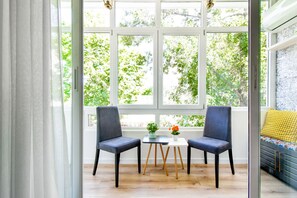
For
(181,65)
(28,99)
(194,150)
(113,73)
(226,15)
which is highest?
(226,15)

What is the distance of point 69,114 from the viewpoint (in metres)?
1.41

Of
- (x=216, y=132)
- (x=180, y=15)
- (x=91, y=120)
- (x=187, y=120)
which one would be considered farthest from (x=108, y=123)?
(x=180, y=15)

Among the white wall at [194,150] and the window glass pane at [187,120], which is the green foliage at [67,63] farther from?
the window glass pane at [187,120]

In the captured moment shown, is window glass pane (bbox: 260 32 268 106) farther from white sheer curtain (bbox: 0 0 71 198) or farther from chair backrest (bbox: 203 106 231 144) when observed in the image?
white sheer curtain (bbox: 0 0 71 198)

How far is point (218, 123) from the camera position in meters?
2.69

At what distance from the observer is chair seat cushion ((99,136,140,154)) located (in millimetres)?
2330

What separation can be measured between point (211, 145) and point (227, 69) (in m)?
1.43

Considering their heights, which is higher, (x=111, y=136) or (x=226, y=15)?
(x=226, y=15)

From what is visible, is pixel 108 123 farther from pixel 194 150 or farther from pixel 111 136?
pixel 194 150

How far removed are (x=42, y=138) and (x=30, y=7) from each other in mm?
699

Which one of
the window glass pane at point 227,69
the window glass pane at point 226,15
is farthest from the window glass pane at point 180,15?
the window glass pane at point 227,69

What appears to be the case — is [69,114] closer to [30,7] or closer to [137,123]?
[30,7]

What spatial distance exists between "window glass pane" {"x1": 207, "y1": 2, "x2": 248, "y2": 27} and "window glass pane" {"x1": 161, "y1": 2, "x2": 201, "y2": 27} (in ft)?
0.72

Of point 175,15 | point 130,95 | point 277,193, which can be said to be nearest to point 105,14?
point 175,15
